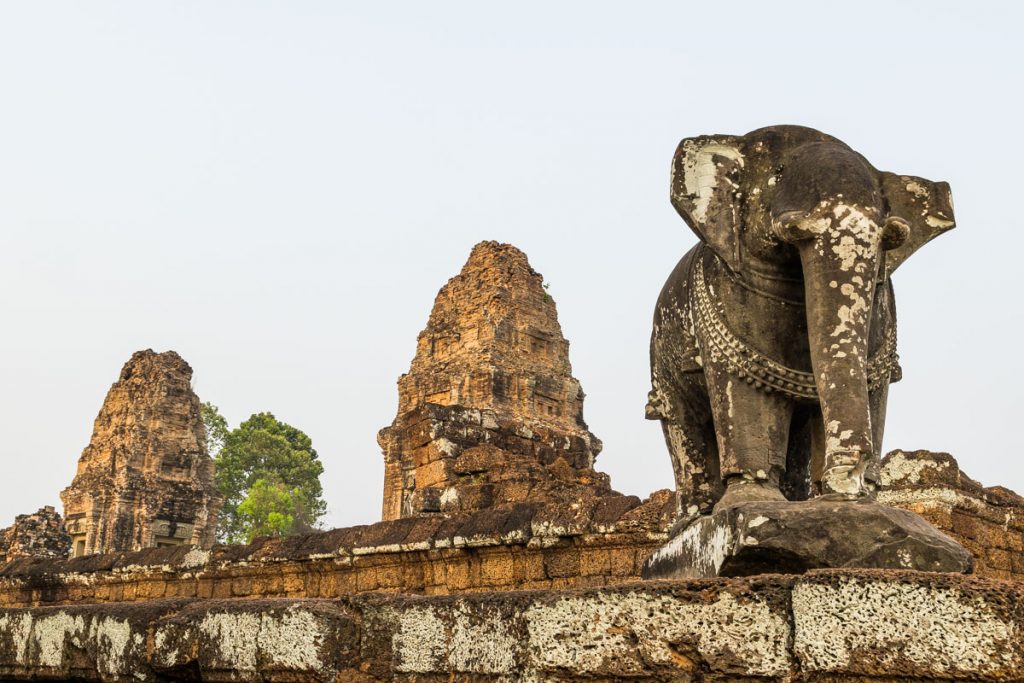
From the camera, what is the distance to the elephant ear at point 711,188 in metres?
3.35

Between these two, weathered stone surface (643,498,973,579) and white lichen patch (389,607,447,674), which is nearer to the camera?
weathered stone surface (643,498,973,579)

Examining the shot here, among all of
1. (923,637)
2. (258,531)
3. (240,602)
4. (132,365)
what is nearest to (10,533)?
(132,365)

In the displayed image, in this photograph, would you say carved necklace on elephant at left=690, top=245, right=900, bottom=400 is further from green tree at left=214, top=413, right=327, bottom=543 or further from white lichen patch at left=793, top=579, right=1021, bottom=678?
green tree at left=214, top=413, right=327, bottom=543

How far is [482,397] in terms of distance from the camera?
2748cm

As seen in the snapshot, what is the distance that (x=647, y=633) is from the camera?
8.48 ft

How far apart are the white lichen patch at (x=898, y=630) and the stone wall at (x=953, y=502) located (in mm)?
5082

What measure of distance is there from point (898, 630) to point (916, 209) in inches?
63.8

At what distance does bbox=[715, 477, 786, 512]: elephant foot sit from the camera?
10.3 ft

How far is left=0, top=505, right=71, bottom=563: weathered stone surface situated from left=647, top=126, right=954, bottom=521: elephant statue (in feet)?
59.6

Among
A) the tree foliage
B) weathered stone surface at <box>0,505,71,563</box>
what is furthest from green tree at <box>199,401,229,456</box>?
weathered stone surface at <box>0,505,71,563</box>

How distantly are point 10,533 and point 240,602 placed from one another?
17908mm

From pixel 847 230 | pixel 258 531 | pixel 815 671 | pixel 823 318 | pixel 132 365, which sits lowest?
pixel 815 671

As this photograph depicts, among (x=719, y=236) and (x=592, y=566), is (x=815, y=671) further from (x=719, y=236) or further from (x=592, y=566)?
(x=592, y=566)

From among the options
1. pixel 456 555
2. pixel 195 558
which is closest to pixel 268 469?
pixel 195 558
